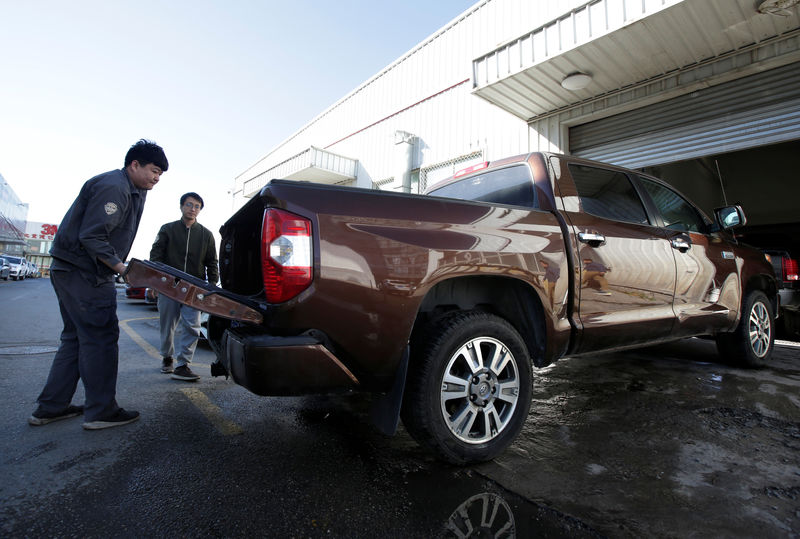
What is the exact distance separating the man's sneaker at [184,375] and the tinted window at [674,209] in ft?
14.1

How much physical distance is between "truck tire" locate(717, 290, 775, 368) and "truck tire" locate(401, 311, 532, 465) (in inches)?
125

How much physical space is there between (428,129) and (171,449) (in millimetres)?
11008

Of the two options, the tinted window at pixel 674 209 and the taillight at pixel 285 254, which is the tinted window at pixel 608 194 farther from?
the taillight at pixel 285 254

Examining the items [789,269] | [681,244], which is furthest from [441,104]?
[681,244]

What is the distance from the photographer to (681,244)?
3.12 m

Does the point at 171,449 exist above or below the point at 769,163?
below

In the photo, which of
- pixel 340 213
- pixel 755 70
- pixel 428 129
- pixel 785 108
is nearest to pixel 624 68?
pixel 755 70

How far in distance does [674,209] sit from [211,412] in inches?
163

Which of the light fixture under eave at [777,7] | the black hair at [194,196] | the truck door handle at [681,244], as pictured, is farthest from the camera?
the light fixture under eave at [777,7]

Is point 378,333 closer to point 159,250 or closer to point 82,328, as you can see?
point 82,328

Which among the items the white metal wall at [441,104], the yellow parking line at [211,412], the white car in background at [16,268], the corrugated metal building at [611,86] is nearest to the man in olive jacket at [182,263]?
the yellow parking line at [211,412]

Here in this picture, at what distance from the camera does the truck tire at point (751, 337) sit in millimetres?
3875

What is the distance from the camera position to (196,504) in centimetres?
158

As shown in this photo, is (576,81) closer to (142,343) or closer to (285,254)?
(285,254)
